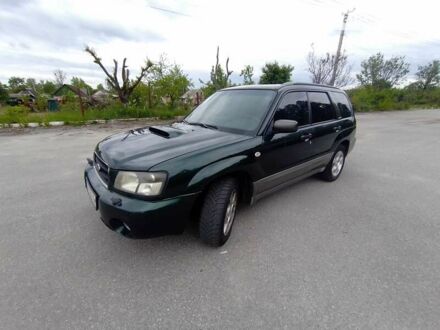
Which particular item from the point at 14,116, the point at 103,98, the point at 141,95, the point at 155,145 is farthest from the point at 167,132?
the point at 103,98

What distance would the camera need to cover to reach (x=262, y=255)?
91.4 inches

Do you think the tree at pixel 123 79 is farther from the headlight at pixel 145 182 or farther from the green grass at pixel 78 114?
the headlight at pixel 145 182

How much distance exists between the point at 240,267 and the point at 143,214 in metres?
0.99

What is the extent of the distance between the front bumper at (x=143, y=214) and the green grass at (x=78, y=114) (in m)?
9.83

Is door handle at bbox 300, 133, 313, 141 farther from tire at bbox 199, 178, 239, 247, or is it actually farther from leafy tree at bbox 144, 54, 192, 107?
leafy tree at bbox 144, 54, 192, 107

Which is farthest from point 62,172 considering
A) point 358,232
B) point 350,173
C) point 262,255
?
point 350,173

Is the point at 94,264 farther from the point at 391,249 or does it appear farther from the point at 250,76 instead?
the point at 250,76

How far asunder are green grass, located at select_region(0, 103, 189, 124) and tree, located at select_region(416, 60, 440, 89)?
53728mm

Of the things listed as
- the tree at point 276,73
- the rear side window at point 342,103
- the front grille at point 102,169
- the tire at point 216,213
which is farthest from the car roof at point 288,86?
the tree at point 276,73

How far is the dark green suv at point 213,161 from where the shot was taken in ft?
6.38

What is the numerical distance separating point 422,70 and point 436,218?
59.7 metres

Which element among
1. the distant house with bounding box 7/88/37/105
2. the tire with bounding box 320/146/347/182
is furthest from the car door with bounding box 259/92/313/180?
the distant house with bounding box 7/88/37/105

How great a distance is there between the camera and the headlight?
1909 millimetres

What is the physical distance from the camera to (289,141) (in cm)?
290
